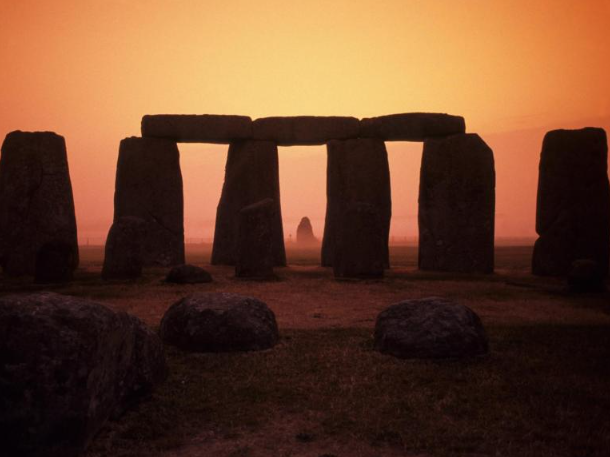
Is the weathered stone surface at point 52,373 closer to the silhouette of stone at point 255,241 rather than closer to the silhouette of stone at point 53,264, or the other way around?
the silhouette of stone at point 255,241

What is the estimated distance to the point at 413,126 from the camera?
19656 millimetres

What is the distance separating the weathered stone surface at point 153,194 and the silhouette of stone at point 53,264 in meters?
4.51

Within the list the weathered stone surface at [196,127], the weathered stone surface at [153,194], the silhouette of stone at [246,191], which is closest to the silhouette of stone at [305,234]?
the silhouette of stone at [246,191]

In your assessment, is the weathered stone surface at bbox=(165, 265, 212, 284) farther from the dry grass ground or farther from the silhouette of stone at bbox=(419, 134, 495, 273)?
the silhouette of stone at bbox=(419, 134, 495, 273)

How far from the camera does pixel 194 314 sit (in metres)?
7.31

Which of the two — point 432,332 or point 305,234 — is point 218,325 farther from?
point 305,234

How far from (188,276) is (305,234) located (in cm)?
4247

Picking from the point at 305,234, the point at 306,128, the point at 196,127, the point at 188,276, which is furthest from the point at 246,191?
the point at 305,234

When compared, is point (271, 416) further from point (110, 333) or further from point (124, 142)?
point (124, 142)

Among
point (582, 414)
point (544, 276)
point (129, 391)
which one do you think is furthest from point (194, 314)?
point (544, 276)

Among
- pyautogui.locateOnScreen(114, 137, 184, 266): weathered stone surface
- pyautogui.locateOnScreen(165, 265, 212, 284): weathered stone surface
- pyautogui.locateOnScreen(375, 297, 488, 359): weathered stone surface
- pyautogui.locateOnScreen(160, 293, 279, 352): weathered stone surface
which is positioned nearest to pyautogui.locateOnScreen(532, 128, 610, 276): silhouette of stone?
pyautogui.locateOnScreen(165, 265, 212, 284): weathered stone surface

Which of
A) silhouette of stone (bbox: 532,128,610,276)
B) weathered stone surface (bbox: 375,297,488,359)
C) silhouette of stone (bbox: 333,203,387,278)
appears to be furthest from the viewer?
silhouette of stone (bbox: 532,128,610,276)

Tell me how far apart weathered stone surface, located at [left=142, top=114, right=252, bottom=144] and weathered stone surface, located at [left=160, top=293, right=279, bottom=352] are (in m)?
13.1

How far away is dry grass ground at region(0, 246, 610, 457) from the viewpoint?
445cm
